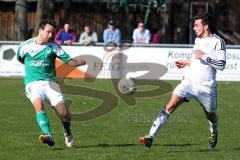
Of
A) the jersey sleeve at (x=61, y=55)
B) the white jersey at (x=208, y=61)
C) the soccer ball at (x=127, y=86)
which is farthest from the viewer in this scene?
the soccer ball at (x=127, y=86)

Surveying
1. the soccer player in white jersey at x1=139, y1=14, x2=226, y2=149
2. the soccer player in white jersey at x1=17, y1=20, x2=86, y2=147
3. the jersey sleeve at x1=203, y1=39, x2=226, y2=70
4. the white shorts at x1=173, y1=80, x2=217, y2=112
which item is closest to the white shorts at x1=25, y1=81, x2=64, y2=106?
the soccer player in white jersey at x1=17, y1=20, x2=86, y2=147

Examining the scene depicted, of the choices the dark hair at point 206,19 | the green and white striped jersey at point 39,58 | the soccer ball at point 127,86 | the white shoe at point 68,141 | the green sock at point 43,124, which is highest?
the dark hair at point 206,19

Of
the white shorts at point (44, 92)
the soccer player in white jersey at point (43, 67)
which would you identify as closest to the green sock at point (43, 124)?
the soccer player in white jersey at point (43, 67)

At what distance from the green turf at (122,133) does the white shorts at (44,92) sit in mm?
710

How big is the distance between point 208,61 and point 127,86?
35.6 feet

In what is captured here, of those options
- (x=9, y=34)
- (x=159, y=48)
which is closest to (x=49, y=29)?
(x=159, y=48)

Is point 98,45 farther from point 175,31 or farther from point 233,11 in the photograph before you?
point 233,11

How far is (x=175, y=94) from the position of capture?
1115 centimetres

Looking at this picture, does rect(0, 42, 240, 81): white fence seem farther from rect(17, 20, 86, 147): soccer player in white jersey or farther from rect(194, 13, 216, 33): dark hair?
rect(194, 13, 216, 33): dark hair

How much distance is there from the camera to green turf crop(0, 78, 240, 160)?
1077 cm

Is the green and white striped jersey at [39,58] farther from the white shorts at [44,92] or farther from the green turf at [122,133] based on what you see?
the green turf at [122,133]

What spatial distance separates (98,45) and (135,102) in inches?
275

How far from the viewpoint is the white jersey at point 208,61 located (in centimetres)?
1088

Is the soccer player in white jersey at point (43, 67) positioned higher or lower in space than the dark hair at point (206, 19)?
lower
